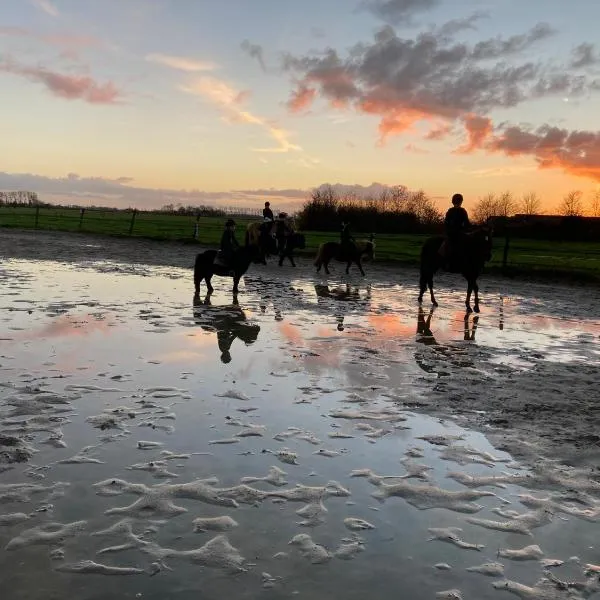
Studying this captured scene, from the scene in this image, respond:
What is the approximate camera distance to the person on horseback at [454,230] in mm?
12562

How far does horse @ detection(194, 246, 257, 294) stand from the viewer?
1362 cm

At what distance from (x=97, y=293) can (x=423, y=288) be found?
324 inches

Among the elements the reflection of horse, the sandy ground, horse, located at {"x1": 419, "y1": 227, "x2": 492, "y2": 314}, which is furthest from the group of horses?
the sandy ground

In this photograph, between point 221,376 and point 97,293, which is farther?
point 97,293

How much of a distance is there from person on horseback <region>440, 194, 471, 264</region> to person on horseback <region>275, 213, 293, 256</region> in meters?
9.64

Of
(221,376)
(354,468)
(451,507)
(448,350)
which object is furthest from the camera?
(448,350)

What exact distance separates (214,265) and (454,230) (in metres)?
5.98

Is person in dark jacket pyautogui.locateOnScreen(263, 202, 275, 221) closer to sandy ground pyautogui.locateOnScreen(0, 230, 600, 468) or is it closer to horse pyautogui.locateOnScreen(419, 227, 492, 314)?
horse pyautogui.locateOnScreen(419, 227, 492, 314)

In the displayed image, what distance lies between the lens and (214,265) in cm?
1368

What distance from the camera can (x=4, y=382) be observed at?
232 inches

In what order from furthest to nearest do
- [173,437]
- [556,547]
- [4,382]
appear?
1. [4,382]
2. [173,437]
3. [556,547]

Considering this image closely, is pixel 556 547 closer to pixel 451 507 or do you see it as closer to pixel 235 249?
pixel 451 507

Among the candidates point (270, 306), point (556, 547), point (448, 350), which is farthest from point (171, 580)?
point (270, 306)

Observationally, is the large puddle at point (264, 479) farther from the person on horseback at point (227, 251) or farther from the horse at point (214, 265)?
the person on horseback at point (227, 251)
